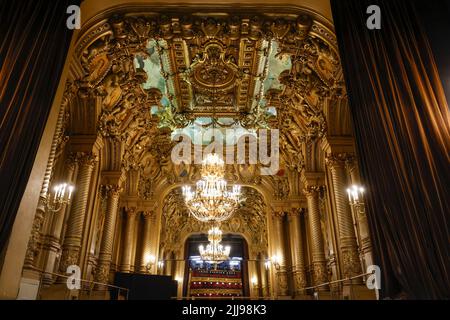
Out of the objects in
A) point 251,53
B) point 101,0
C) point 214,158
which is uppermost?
point 251,53

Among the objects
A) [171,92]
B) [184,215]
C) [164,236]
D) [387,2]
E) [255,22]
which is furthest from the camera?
[184,215]

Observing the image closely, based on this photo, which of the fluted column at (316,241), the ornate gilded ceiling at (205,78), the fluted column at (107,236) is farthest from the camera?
the fluted column at (316,241)

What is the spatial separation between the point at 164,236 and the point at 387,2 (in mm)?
17430

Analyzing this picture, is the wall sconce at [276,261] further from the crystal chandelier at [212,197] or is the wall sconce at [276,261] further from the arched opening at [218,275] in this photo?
the arched opening at [218,275]

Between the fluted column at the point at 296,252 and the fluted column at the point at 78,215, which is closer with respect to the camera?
the fluted column at the point at 78,215

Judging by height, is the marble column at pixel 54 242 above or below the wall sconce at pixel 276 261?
below

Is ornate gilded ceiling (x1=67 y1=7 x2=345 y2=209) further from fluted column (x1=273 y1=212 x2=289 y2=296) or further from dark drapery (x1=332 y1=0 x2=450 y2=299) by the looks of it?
dark drapery (x1=332 y1=0 x2=450 y2=299)

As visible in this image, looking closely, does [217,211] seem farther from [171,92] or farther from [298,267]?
[298,267]

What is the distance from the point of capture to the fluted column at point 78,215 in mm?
8039

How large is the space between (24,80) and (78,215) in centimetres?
540

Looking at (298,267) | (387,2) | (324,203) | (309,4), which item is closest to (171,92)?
(309,4)

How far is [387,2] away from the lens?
457 centimetres

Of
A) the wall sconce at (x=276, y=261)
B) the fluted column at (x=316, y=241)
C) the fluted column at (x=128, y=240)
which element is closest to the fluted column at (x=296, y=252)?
the wall sconce at (x=276, y=261)

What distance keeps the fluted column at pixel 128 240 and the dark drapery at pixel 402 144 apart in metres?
10.9
